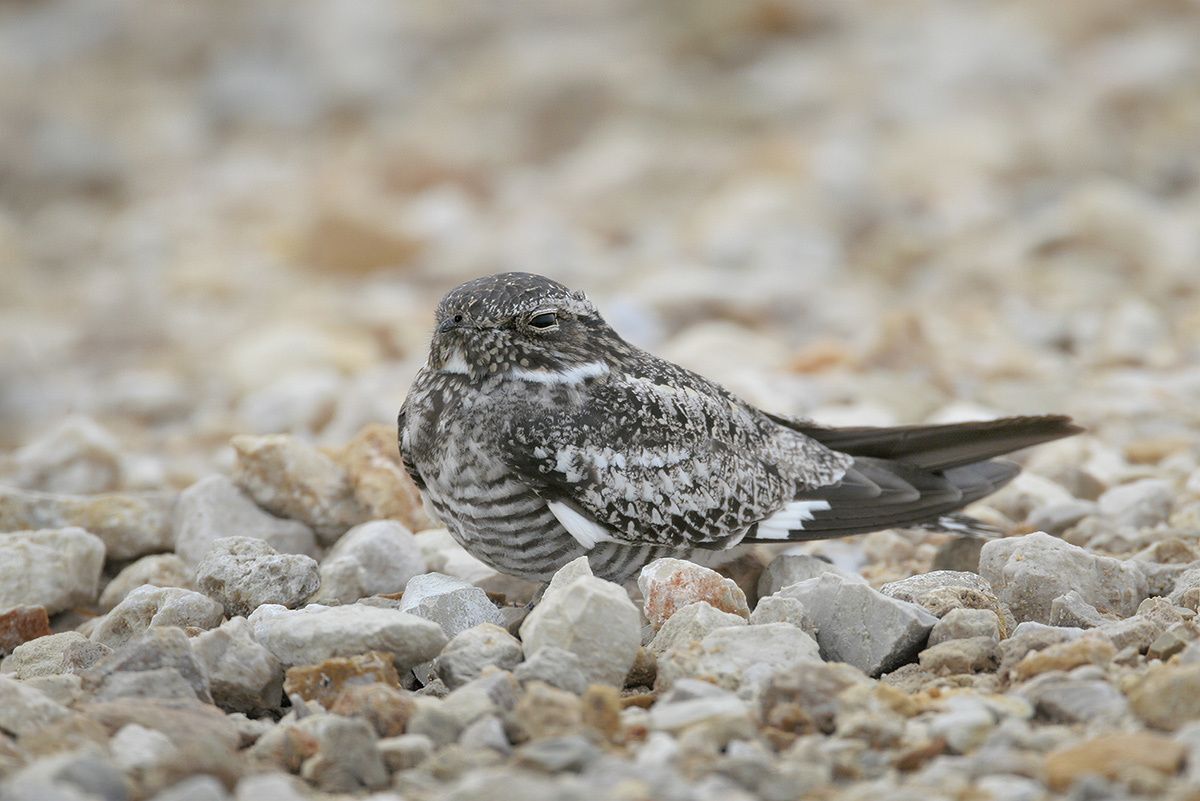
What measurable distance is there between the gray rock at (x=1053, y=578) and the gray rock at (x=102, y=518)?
8.24 ft

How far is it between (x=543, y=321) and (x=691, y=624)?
108 centimetres

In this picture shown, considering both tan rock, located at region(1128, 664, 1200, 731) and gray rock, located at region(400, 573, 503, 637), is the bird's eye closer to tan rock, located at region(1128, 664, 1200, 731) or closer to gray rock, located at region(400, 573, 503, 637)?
gray rock, located at region(400, 573, 503, 637)

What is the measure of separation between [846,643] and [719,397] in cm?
118

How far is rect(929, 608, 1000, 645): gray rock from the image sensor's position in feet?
10.6

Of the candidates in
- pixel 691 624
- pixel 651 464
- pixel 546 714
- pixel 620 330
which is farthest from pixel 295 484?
pixel 620 330

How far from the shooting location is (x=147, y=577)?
4.20 metres

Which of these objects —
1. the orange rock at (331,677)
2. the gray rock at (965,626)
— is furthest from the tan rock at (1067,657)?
the orange rock at (331,677)

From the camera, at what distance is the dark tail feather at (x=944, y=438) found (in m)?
4.47

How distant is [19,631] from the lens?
377 centimetres

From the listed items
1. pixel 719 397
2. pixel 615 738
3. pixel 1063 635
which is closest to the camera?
pixel 615 738

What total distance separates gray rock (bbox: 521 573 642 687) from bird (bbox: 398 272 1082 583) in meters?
0.73

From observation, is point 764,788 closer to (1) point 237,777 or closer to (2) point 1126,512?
(1) point 237,777

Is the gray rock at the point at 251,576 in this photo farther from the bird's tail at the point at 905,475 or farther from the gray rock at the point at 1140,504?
the gray rock at the point at 1140,504

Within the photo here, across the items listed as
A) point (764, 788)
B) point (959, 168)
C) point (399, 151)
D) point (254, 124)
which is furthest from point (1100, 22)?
point (764, 788)
